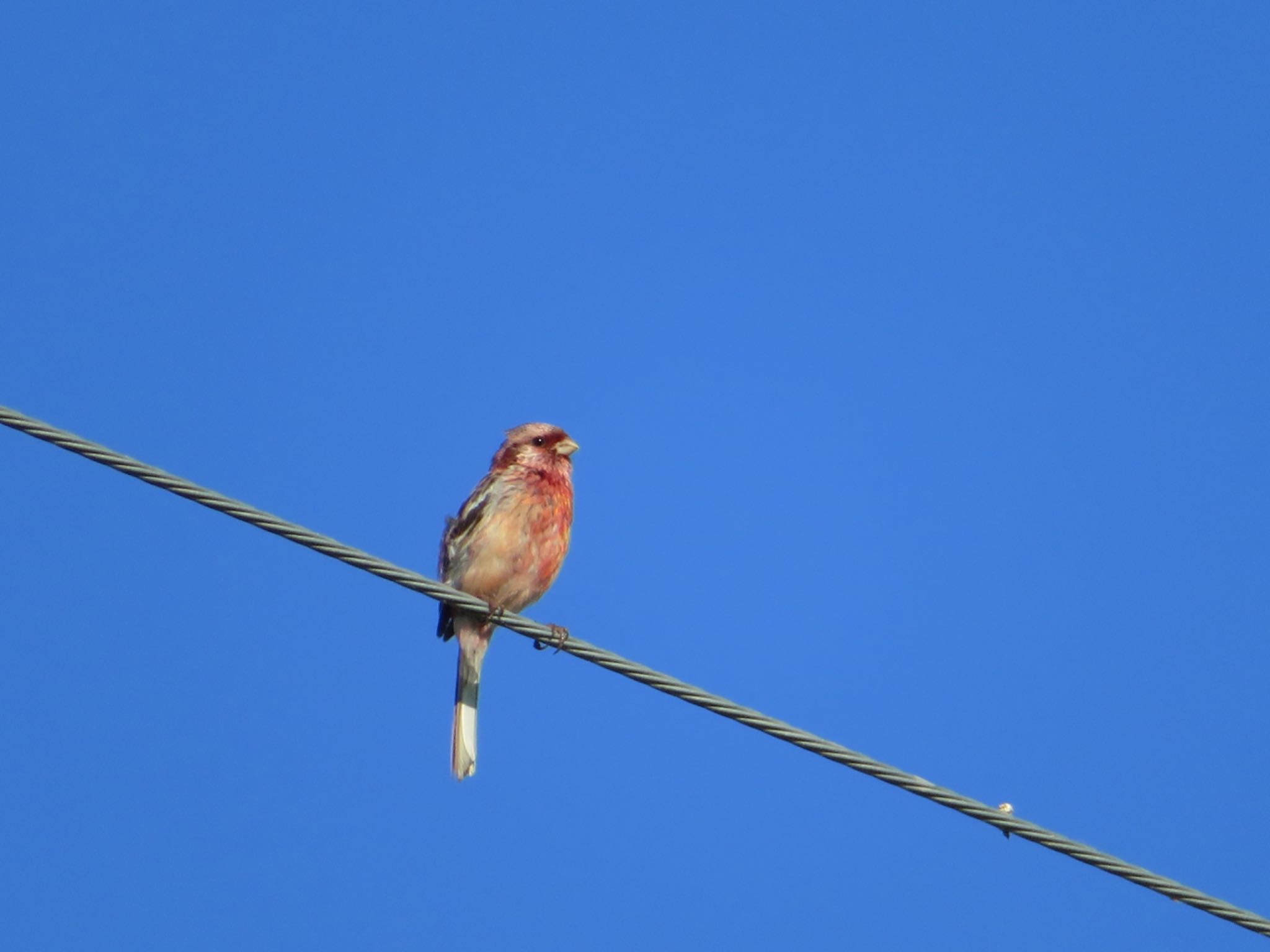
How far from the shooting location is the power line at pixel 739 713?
200 inches

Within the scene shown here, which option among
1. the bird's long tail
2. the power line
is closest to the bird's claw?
the power line

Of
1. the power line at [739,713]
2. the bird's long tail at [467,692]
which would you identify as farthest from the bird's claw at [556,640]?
the bird's long tail at [467,692]

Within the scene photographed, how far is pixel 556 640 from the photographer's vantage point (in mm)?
6297

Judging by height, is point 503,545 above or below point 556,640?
above

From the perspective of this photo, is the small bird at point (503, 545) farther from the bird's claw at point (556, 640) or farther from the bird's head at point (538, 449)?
the bird's claw at point (556, 640)

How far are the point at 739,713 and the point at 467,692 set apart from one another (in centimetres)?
447

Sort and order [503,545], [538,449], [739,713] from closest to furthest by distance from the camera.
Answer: [739,713] → [503,545] → [538,449]

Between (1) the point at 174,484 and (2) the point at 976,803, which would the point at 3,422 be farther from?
(2) the point at 976,803

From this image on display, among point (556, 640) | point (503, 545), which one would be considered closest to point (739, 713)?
point (556, 640)

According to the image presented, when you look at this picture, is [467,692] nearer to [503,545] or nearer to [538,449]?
[503,545]

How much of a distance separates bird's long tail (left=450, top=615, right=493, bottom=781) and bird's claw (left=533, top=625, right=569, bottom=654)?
2060mm

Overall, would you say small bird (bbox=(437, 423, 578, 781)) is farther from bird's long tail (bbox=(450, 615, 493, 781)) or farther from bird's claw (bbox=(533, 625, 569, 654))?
bird's claw (bbox=(533, 625, 569, 654))

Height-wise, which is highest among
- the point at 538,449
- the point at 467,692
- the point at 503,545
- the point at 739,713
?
the point at 538,449

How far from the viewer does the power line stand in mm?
5082
